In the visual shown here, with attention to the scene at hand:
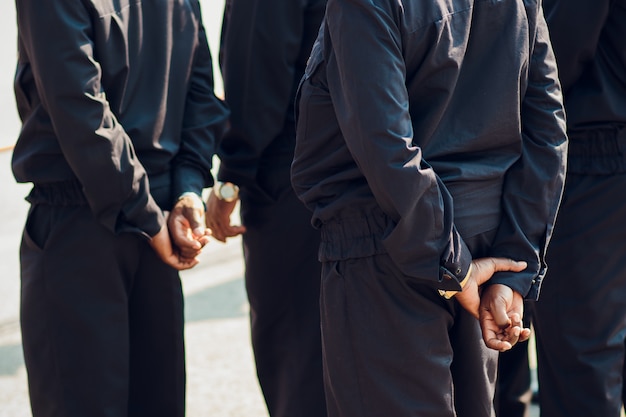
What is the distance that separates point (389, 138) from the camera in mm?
2004

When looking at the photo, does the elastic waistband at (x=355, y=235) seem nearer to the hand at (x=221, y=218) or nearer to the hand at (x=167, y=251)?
the hand at (x=167, y=251)

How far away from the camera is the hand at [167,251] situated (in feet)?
9.16

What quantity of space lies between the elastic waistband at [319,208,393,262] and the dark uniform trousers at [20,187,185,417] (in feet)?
2.51

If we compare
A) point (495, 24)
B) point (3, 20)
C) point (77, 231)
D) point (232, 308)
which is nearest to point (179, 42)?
point (77, 231)

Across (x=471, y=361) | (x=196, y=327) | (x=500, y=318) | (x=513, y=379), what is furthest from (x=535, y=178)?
(x=196, y=327)

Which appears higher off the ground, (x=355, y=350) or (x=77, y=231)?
(x=355, y=350)

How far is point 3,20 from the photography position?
4.36 m

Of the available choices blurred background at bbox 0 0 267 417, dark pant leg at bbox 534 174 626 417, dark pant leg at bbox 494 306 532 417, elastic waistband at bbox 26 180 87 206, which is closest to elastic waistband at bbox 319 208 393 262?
elastic waistband at bbox 26 180 87 206

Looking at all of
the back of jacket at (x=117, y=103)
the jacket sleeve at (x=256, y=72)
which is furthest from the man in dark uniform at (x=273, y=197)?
the back of jacket at (x=117, y=103)

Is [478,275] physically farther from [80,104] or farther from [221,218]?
[221,218]

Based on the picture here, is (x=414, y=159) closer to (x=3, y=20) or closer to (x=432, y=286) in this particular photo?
(x=432, y=286)

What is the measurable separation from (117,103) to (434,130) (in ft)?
3.27

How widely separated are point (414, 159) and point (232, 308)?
3396 millimetres

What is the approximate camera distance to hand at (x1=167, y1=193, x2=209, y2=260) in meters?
2.87
